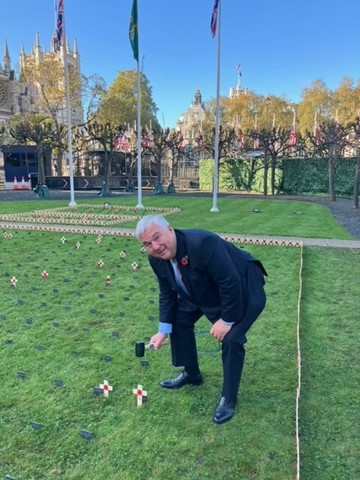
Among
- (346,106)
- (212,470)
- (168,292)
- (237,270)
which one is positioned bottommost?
(212,470)

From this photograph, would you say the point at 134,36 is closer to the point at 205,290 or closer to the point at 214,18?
the point at 214,18

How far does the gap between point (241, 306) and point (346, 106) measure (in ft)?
194

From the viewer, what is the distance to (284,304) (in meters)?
5.30

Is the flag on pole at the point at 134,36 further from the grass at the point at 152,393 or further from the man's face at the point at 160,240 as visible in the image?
the man's face at the point at 160,240

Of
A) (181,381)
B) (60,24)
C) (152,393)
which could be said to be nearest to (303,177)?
(60,24)

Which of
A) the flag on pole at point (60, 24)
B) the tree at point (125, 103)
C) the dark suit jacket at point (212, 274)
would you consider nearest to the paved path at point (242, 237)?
the dark suit jacket at point (212, 274)

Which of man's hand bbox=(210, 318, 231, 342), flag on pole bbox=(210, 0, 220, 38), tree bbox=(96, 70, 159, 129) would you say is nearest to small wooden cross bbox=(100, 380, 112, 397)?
man's hand bbox=(210, 318, 231, 342)

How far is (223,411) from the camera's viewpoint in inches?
113

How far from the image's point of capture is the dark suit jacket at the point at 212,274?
251cm

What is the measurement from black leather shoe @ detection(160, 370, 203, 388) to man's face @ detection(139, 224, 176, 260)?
1.30 meters

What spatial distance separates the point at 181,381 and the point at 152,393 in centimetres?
26

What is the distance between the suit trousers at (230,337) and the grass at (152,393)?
272 millimetres

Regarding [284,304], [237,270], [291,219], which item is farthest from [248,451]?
[291,219]

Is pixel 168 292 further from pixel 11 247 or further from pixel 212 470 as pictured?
pixel 11 247
